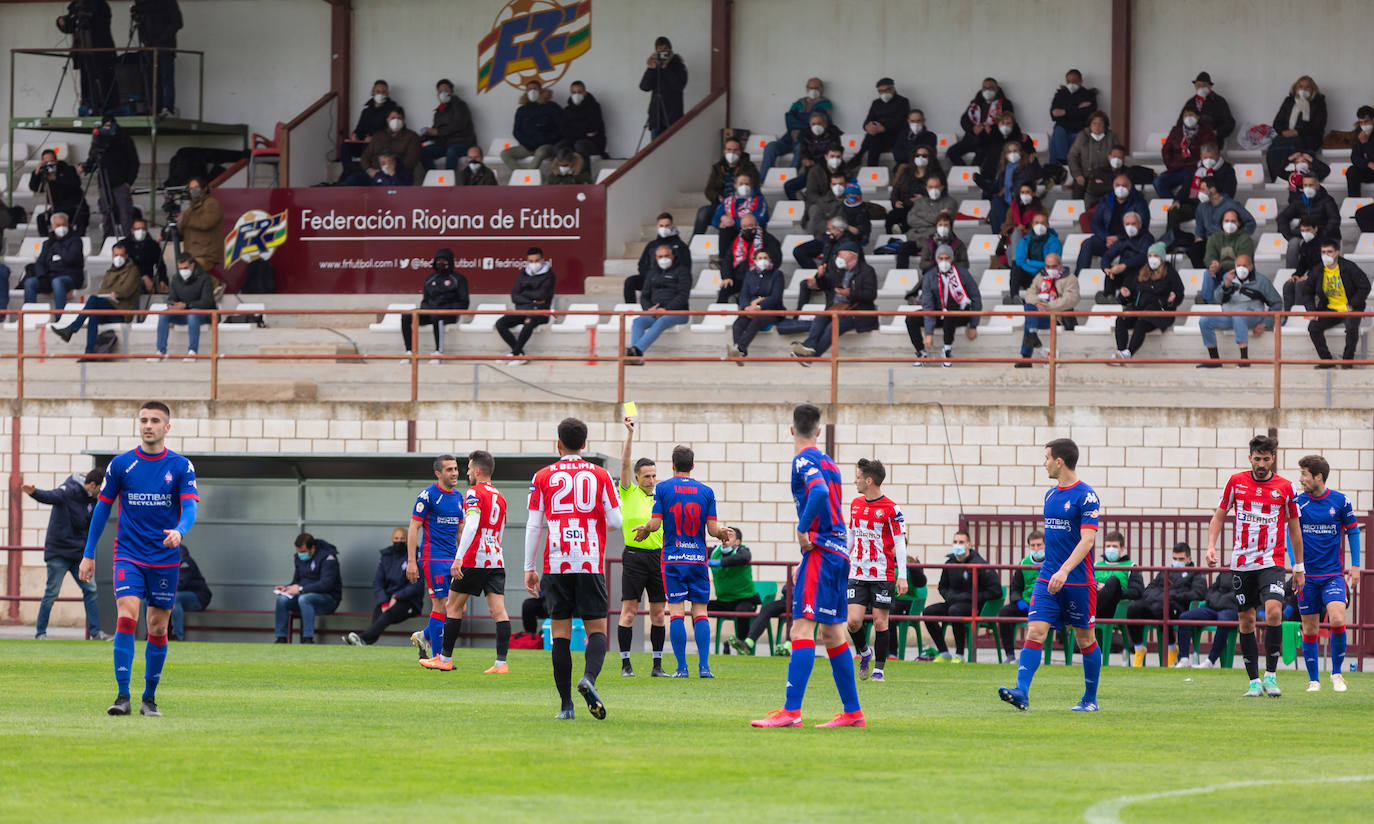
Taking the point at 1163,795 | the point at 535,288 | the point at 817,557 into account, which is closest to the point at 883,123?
the point at 535,288

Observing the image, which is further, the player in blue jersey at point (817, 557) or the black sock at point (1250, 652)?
the black sock at point (1250, 652)

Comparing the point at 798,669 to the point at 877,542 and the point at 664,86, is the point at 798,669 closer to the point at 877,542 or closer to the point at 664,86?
the point at 877,542

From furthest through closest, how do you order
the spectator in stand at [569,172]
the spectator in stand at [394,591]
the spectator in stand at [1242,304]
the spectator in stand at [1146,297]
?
the spectator in stand at [569,172] → the spectator in stand at [1146,297] → the spectator in stand at [1242,304] → the spectator in stand at [394,591]

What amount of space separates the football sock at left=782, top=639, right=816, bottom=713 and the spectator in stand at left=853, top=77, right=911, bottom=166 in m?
19.5

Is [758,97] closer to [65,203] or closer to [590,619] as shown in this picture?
[65,203]

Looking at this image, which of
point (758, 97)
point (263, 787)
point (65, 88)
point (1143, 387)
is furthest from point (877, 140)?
point (263, 787)

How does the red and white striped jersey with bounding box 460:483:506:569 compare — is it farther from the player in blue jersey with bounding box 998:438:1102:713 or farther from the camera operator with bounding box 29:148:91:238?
the camera operator with bounding box 29:148:91:238

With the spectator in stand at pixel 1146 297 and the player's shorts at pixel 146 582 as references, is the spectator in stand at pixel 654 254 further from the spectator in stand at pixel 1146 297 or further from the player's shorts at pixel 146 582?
the player's shorts at pixel 146 582

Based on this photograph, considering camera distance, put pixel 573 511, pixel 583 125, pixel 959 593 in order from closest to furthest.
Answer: pixel 573 511, pixel 959 593, pixel 583 125

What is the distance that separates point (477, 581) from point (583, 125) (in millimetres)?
16302

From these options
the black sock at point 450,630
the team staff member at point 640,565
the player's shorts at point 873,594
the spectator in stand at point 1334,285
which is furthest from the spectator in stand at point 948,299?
the black sock at point 450,630

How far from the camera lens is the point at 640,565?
16.7 metres

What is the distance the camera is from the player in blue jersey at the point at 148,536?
11.8m

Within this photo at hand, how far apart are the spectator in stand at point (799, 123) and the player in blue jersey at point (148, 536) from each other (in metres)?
18.7
